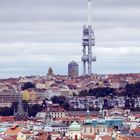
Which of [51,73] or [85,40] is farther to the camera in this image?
[51,73]

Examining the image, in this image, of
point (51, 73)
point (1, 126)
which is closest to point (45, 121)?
point (1, 126)

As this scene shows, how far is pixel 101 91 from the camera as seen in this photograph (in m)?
110

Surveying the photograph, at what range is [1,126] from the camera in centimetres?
7506

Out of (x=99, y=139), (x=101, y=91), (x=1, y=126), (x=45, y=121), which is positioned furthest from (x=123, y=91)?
(x=99, y=139)

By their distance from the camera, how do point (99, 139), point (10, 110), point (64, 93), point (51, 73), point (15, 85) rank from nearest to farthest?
point (99, 139), point (10, 110), point (64, 93), point (15, 85), point (51, 73)

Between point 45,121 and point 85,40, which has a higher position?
point 85,40

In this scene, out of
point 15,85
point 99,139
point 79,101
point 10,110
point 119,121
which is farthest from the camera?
point 15,85

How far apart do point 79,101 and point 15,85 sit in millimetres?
21777

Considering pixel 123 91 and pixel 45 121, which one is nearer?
pixel 45 121

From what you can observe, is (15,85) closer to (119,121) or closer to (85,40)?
(85,40)

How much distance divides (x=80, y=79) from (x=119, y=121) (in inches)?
1807

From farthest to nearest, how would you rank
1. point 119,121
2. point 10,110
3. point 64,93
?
point 64,93
point 10,110
point 119,121

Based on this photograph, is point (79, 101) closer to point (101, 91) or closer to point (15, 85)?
point (101, 91)

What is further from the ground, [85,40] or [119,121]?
[85,40]
